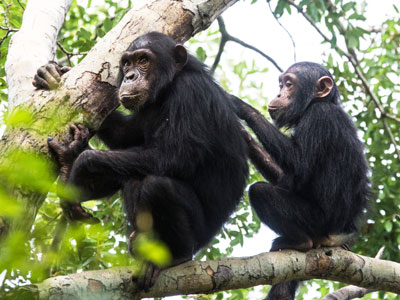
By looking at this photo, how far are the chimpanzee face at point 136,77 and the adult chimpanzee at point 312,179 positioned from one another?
127cm

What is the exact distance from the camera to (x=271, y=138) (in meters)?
5.21

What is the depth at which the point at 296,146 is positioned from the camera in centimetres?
528

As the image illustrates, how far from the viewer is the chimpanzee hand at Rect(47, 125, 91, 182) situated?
352cm

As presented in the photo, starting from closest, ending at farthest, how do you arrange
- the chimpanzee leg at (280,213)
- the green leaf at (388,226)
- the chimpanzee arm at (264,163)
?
the chimpanzee leg at (280,213) → the chimpanzee arm at (264,163) → the green leaf at (388,226)

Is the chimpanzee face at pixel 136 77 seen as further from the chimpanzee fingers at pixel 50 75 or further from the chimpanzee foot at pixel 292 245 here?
the chimpanzee foot at pixel 292 245

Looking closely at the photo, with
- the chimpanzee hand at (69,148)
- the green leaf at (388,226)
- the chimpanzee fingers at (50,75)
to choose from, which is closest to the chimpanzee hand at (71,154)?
the chimpanzee hand at (69,148)

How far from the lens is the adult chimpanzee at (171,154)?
12.9ft

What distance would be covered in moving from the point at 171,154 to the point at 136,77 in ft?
2.21

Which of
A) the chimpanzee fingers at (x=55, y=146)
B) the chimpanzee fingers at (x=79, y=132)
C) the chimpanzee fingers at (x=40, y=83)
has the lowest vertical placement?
the chimpanzee fingers at (x=55, y=146)

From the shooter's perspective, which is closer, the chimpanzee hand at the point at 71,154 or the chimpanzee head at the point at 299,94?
the chimpanzee hand at the point at 71,154

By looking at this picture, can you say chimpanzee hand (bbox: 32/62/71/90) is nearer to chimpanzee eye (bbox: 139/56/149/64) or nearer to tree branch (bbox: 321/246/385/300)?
chimpanzee eye (bbox: 139/56/149/64)

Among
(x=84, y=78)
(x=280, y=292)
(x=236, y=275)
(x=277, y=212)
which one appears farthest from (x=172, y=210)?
(x=280, y=292)

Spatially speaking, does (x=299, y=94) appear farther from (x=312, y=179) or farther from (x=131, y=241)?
(x=131, y=241)

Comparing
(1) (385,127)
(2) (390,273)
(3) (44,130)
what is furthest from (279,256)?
(1) (385,127)
